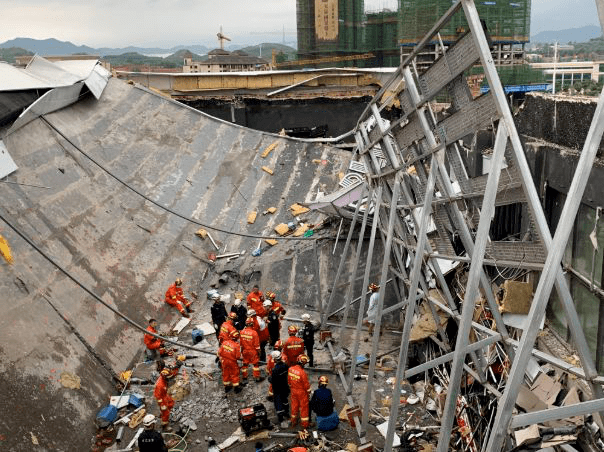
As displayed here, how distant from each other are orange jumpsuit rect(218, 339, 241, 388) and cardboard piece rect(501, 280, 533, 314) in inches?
168

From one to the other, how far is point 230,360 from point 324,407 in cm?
181

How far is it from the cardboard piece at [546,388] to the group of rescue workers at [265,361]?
2825 millimetres

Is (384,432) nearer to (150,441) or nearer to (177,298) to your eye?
(150,441)

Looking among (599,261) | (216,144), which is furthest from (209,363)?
(216,144)

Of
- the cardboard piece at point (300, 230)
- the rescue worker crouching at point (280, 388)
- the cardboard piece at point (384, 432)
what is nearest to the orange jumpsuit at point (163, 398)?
the rescue worker crouching at point (280, 388)

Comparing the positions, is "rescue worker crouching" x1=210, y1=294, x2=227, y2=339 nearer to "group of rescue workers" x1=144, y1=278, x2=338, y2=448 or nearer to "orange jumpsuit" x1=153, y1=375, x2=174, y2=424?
"group of rescue workers" x1=144, y1=278, x2=338, y2=448

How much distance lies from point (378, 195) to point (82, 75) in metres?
12.4

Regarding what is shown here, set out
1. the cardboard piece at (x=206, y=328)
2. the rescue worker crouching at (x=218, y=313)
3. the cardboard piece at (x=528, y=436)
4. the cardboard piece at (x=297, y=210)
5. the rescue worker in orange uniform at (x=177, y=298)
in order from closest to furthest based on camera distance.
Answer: the cardboard piece at (x=528, y=436)
the rescue worker crouching at (x=218, y=313)
the cardboard piece at (x=206, y=328)
the rescue worker in orange uniform at (x=177, y=298)
the cardboard piece at (x=297, y=210)

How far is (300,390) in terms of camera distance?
809cm

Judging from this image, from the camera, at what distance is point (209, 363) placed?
10.4 metres

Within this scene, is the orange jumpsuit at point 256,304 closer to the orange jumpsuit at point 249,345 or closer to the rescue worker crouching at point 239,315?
the rescue worker crouching at point 239,315

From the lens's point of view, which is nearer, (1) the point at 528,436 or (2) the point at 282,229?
(1) the point at 528,436

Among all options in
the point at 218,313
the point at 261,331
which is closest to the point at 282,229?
the point at 218,313

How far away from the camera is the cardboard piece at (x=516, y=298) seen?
7137 mm
